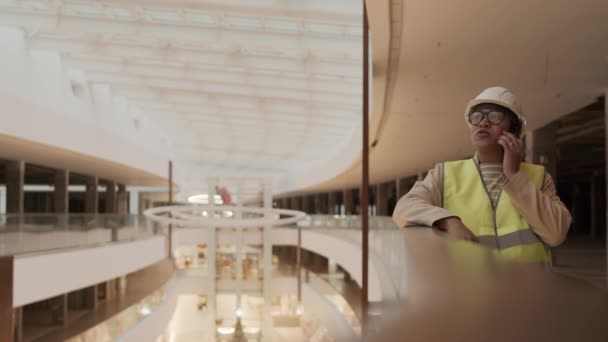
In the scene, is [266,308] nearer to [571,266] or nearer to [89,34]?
[89,34]

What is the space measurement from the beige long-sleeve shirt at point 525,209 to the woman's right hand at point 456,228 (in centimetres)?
2

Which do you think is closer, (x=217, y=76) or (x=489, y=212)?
(x=489, y=212)

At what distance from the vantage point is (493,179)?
1.66m

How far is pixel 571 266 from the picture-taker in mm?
8109

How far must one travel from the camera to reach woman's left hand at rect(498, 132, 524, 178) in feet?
5.00

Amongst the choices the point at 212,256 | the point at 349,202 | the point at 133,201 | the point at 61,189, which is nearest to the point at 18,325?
the point at 61,189

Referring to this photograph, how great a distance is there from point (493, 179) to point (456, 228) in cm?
35

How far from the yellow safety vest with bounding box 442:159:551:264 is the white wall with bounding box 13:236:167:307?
10.5 meters

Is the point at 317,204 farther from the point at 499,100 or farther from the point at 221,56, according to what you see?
the point at 499,100

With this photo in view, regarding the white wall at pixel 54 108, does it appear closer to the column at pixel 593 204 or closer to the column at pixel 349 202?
the column at pixel 349 202

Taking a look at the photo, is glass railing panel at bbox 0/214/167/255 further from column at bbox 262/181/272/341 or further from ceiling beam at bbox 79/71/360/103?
column at bbox 262/181/272/341

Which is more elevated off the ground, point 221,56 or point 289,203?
point 221,56

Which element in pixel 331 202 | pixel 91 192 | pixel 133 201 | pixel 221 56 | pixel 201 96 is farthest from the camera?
pixel 133 201

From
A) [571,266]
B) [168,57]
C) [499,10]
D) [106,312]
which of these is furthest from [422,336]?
[106,312]
